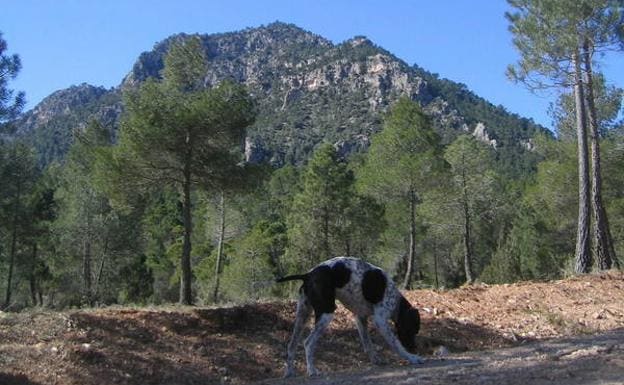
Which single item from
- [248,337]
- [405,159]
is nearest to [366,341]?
[248,337]

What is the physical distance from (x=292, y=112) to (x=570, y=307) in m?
153

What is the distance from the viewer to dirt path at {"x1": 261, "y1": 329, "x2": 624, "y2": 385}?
238 inches

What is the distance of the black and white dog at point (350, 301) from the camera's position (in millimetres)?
8062

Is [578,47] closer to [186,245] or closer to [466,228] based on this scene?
[186,245]

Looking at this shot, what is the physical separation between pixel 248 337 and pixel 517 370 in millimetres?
5636

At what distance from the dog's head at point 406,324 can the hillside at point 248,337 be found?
0.33 metres

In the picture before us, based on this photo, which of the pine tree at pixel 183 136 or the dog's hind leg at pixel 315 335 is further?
the pine tree at pixel 183 136

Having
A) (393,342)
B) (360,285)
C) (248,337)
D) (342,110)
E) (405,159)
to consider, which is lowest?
(248,337)

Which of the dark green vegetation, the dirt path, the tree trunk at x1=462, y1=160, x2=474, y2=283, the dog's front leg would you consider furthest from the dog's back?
the tree trunk at x1=462, y1=160, x2=474, y2=283

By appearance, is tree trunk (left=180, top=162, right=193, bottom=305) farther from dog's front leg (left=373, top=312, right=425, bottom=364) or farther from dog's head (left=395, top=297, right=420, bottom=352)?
dog's front leg (left=373, top=312, right=425, bottom=364)

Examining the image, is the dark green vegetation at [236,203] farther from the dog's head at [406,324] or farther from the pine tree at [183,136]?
the dog's head at [406,324]

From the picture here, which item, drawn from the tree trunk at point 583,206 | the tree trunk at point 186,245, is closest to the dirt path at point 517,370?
the tree trunk at point 583,206

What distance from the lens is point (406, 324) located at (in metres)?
8.52

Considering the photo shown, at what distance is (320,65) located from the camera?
188750mm
